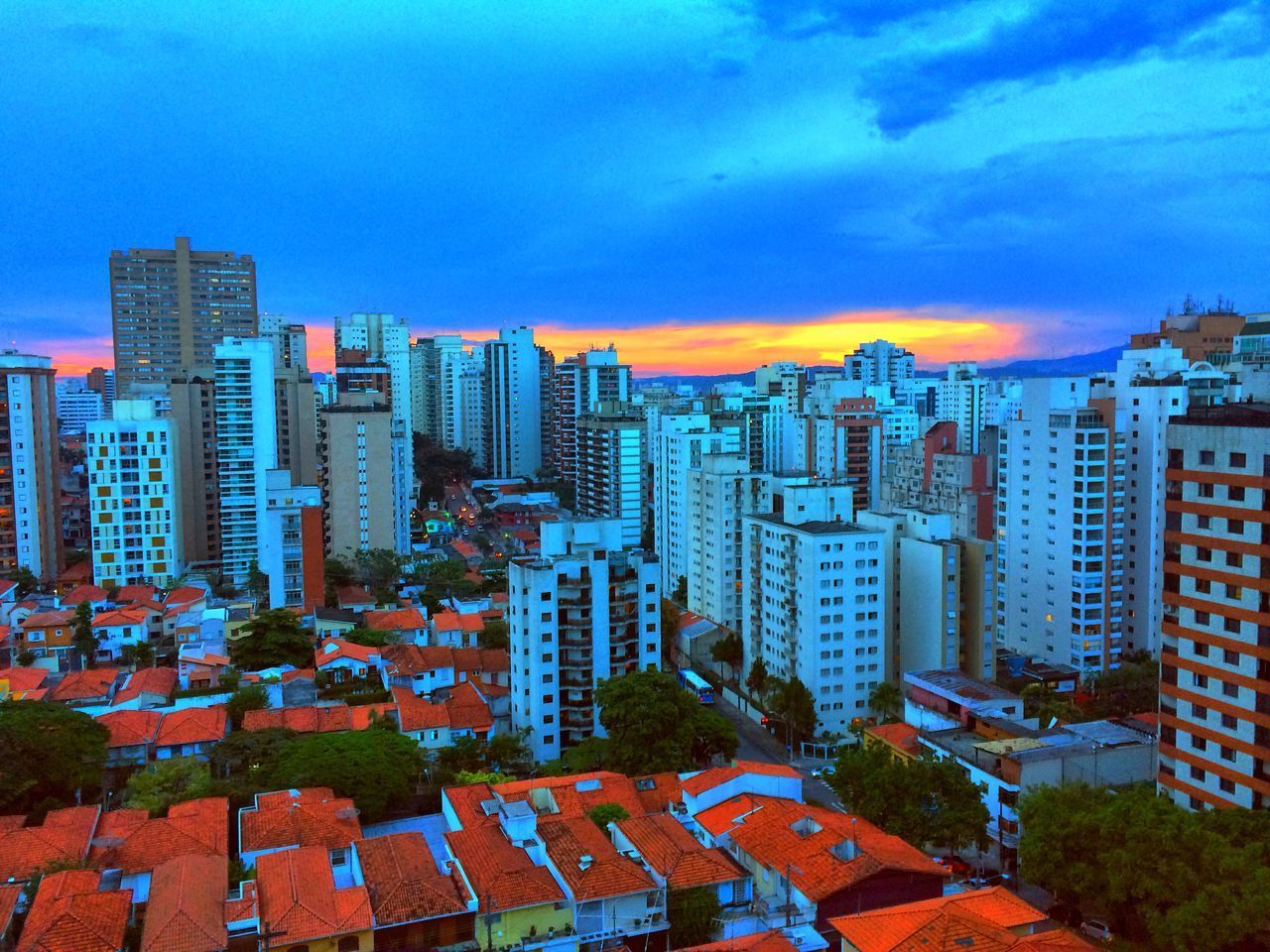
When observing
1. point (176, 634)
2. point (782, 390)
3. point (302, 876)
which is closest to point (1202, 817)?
point (302, 876)

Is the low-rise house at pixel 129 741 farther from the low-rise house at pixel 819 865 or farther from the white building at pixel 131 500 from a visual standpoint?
the white building at pixel 131 500

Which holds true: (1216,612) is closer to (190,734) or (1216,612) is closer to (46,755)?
(190,734)

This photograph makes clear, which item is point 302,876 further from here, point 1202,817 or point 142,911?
point 1202,817

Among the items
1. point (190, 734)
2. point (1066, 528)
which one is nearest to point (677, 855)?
point (190, 734)

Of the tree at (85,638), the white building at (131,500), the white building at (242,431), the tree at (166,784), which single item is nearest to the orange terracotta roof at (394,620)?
the tree at (85,638)

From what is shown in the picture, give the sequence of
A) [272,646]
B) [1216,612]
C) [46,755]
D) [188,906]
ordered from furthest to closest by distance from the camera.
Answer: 1. [272,646]
2. [46,755]
3. [1216,612]
4. [188,906]

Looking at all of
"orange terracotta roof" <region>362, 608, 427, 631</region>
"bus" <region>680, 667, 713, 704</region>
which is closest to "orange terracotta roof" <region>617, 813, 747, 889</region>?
"bus" <region>680, 667, 713, 704</region>

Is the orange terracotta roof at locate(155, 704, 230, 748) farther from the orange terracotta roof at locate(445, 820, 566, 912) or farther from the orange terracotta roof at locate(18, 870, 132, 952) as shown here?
the orange terracotta roof at locate(445, 820, 566, 912)
